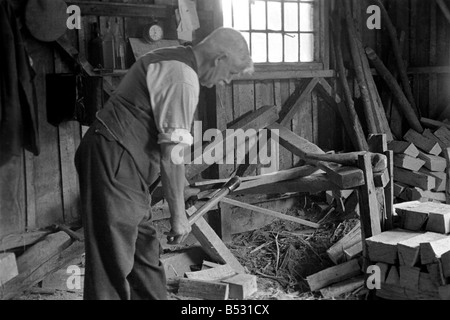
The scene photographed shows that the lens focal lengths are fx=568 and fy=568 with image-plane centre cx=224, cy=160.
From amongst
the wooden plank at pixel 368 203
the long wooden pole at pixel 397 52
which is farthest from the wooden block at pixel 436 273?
the long wooden pole at pixel 397 52

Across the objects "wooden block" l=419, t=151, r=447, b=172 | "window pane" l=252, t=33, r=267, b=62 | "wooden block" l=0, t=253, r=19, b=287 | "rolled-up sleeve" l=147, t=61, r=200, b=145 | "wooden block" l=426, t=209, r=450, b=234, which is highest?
"window pane" l=252, t=33, r=267, b=62

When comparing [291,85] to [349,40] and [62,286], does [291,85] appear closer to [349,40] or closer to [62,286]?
[349,40]

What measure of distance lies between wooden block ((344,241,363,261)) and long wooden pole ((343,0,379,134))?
179cm

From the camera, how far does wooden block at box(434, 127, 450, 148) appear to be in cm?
666

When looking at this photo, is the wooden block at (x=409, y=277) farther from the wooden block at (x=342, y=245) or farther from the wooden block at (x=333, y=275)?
the wooden block at (x=342, y=245)

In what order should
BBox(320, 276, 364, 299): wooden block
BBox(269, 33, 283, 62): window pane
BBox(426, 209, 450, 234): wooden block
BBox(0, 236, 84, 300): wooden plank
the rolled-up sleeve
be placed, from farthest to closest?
BBox(269, 33, 283, 62): window pane < BBox(320, 276, 364, 299): wooden block < BBox(426, 209, 450, 234): wooden block < BBox(0, 236, 84, 300): wooden plank < the rolled-up sleeve

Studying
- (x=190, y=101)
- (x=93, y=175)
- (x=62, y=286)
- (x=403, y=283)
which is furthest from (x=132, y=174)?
(x=403, y=283)

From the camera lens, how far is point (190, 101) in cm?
291

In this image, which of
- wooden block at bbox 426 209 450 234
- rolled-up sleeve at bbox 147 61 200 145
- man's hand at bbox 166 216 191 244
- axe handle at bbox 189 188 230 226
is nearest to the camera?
rolled-up sleeve at bbox 147 61 200 145

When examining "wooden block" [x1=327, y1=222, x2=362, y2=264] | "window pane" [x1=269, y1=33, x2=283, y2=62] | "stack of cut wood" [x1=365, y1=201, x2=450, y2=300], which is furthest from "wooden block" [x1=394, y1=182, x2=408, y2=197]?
"window pane" [x1=269, y1=33, x2=283, y2=62]

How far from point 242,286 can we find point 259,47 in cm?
261

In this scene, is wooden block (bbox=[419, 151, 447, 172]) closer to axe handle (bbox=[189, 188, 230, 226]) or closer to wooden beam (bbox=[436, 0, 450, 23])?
wooden beam (bbox=[436, 0, 450, 23])
